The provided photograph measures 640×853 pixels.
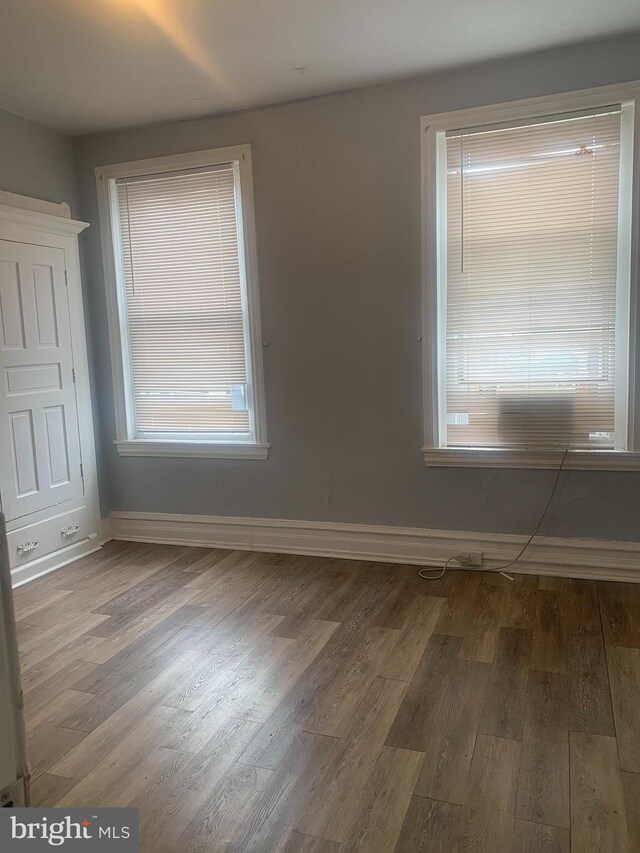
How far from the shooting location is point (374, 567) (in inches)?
147

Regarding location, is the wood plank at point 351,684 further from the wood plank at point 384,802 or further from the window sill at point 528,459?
the window sill at point 528,459

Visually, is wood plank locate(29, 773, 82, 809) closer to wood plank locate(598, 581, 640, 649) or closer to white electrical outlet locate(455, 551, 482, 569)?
wood plank locate(598, 581, 640, 649)

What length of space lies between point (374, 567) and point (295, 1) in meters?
2.84

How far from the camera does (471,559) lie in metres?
3.62

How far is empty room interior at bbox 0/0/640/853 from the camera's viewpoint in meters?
2.03

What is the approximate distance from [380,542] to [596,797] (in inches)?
82.5

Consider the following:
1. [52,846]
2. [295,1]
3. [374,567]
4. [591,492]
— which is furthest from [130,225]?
[52,846]

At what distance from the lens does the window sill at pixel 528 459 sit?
333 centimetres

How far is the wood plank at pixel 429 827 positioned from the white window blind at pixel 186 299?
2.63 metres

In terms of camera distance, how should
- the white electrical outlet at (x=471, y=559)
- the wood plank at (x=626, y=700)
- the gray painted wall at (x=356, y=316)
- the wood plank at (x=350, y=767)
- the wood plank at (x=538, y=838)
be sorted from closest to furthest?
the wood plank at (x=538, y=838) < the wood plank at (x=350, y=767) < the wood plank at (x=626, y=700) < the gray painted wall at (x=356, y=316) < the white electrical outlet at (x=471, y=559)

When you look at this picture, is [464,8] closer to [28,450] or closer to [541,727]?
[541,727]

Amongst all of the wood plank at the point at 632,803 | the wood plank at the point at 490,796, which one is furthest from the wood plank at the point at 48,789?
the wood plank at the point at 632,803

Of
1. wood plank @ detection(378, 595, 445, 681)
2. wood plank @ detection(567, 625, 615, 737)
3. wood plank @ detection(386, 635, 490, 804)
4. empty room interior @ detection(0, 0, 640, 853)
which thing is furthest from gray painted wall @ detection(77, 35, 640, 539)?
wood plank @ detection(386, 635, 490, 804)

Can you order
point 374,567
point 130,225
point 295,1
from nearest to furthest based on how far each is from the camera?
1. point 295,1
2. point 374,567
3. point 130,225
